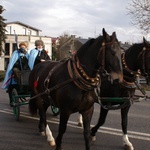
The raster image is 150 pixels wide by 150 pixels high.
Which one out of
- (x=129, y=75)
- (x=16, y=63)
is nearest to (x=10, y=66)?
(x=16, y=63)

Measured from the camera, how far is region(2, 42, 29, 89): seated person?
29.2ft

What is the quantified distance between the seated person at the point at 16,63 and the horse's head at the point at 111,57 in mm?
4860

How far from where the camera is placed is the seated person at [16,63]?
8.89 meters

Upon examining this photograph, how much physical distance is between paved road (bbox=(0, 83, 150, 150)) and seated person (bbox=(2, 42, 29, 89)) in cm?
109

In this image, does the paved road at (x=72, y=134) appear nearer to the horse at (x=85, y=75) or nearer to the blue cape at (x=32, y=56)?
the horse at (x=85, y=75)

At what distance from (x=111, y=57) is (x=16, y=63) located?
5237 mm

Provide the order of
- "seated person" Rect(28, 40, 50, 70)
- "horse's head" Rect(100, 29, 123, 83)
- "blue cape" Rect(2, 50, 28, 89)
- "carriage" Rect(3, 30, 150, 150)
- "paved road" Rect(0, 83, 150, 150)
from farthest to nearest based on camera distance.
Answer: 1. "blue cape" Rect(2, 50, 28, 89)
2. "seated person" Rect(28, 40, 50, 70)
3. "paved road" Rect(0, 83, 150, 150)
4. "carriage" Rect(3, 30, 150, 150)
5. "horse's head" Rect(100, 29, 123, 83)

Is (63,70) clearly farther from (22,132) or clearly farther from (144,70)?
(22,132)

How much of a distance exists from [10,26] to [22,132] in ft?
258

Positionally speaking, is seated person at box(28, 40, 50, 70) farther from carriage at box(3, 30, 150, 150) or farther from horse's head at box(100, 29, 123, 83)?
horse's head at box(100, 29, 123, 83)

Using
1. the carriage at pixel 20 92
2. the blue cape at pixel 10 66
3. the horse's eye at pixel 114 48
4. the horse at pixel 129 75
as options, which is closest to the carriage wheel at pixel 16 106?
the carriage at pixel 20 92

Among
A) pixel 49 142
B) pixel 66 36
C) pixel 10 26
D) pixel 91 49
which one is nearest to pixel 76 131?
pixel 49 142

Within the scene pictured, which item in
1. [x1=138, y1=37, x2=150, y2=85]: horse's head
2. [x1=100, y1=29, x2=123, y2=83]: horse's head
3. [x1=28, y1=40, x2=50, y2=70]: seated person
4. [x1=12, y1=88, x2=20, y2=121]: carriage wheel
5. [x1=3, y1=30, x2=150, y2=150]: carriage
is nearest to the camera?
[x1=100, y1=29, x2=123, y2=83]: horse's head

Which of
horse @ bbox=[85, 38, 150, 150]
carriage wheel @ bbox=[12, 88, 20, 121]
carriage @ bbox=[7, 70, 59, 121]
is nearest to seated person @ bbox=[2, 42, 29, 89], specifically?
carriage @ bbox=[7, 70, 59, 121]
